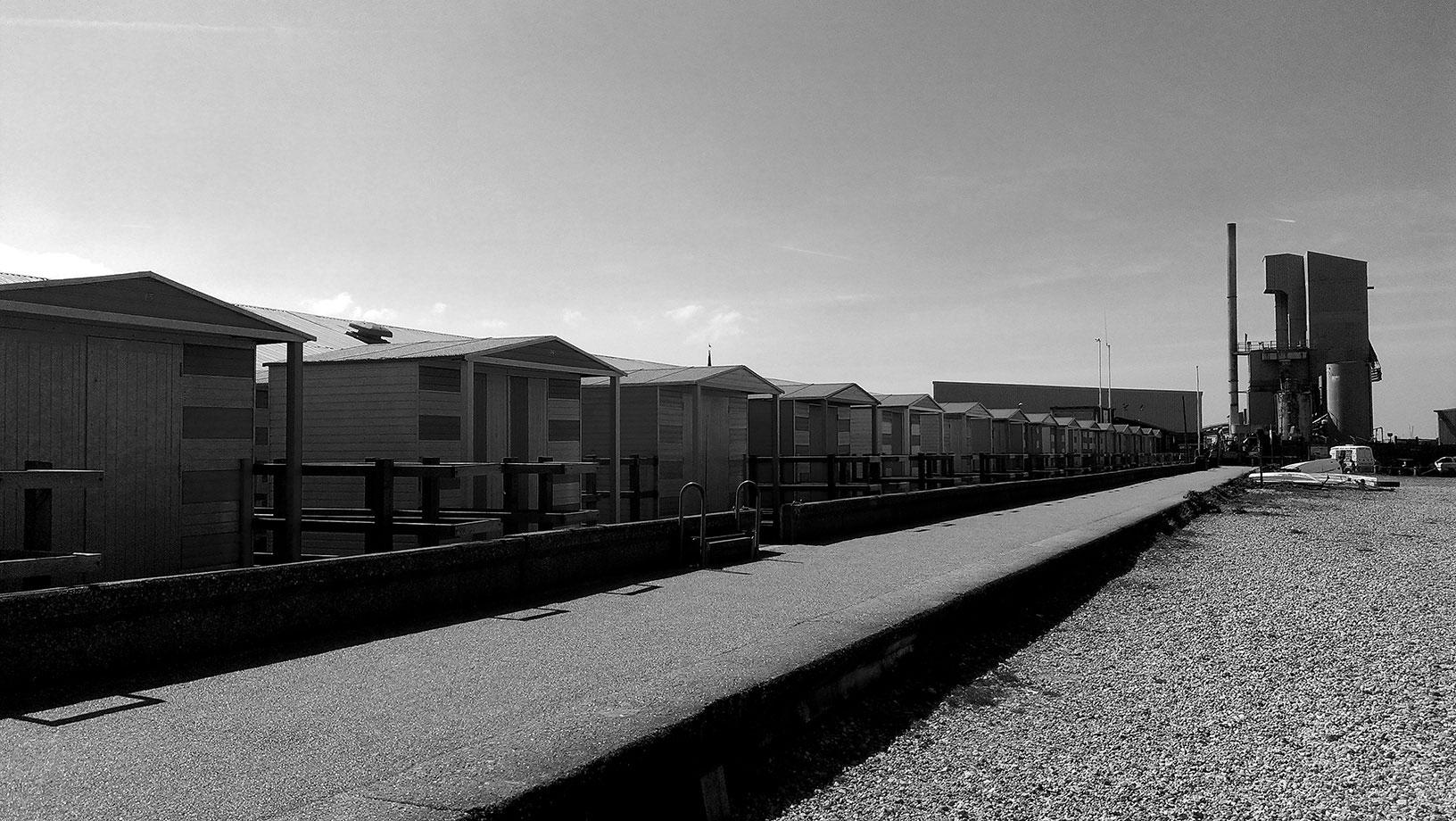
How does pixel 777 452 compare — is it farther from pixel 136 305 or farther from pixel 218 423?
pixel 136 305

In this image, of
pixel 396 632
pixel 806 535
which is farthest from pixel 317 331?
pixel 396 632

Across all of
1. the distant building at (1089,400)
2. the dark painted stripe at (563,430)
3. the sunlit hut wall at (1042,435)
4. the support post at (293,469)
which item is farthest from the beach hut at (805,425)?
the distant building at (1089,400)

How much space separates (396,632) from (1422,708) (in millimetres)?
7154

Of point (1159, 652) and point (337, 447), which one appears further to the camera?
point (337, 447)

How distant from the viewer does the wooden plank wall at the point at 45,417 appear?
8.77 meters

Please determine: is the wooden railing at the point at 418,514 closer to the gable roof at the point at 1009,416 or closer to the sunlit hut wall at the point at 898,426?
the sunlit hut wall at the point at 898,426

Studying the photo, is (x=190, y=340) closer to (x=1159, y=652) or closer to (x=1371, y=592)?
(x=1159, y=652)

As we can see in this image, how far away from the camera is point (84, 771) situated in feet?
13.3

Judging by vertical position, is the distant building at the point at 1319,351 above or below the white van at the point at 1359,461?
above

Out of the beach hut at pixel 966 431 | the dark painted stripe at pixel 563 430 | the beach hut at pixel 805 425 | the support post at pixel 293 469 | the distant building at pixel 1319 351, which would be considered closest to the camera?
the support post at pixel 293 469

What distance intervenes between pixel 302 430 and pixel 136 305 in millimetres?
4194

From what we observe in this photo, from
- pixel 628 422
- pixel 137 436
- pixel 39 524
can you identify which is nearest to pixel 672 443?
pixel 628 422

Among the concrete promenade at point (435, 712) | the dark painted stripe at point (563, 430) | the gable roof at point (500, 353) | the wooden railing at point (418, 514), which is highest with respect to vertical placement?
the gable roof at point (500, 353)

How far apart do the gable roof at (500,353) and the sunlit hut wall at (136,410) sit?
9.72ft
